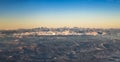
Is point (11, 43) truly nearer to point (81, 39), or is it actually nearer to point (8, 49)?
point (8, 49)

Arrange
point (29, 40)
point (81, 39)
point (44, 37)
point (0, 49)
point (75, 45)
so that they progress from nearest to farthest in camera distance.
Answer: point (0, 49) → point (29, 40) → point (75, 45) → point (44, 37) → point (81, 39)

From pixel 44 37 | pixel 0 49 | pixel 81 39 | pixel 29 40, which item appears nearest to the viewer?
pixel 0 49

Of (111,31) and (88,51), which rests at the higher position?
(111,31)

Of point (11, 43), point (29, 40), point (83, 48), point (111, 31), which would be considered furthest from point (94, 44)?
point (11, 43)

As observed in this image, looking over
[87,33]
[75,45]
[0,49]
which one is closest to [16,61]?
[0,49]

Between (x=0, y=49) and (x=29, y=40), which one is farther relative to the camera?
(x=29, y=40)

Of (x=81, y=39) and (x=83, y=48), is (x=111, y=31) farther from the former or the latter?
(x=81, y=39)
